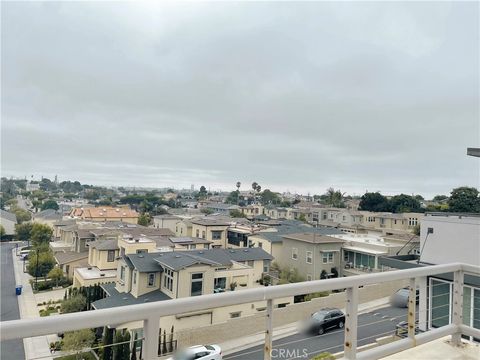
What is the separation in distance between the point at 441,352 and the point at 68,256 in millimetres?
30598

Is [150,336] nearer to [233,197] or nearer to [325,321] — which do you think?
[325,321]

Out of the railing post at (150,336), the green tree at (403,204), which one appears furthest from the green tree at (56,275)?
the green tree at (403,204)

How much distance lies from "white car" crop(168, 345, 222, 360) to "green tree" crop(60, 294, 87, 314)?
58.4 feet

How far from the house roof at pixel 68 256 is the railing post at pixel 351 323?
29037 mm

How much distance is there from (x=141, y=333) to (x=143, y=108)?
31173 mm

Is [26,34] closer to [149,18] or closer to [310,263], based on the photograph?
[149,18]

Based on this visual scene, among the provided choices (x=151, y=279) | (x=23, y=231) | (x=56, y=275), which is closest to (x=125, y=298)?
(x=151, y=279)

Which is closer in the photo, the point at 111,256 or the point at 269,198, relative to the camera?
the point at 111,256

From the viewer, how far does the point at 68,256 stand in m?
28.0

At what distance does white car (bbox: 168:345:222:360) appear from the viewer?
1544mm

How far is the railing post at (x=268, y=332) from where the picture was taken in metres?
1.69

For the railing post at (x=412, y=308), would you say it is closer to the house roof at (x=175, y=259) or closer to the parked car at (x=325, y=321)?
the parked car at (x=325, y=321)

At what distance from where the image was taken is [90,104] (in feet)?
92.2

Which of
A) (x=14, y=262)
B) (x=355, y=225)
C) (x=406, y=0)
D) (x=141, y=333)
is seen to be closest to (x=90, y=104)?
(x=14, y=262)
